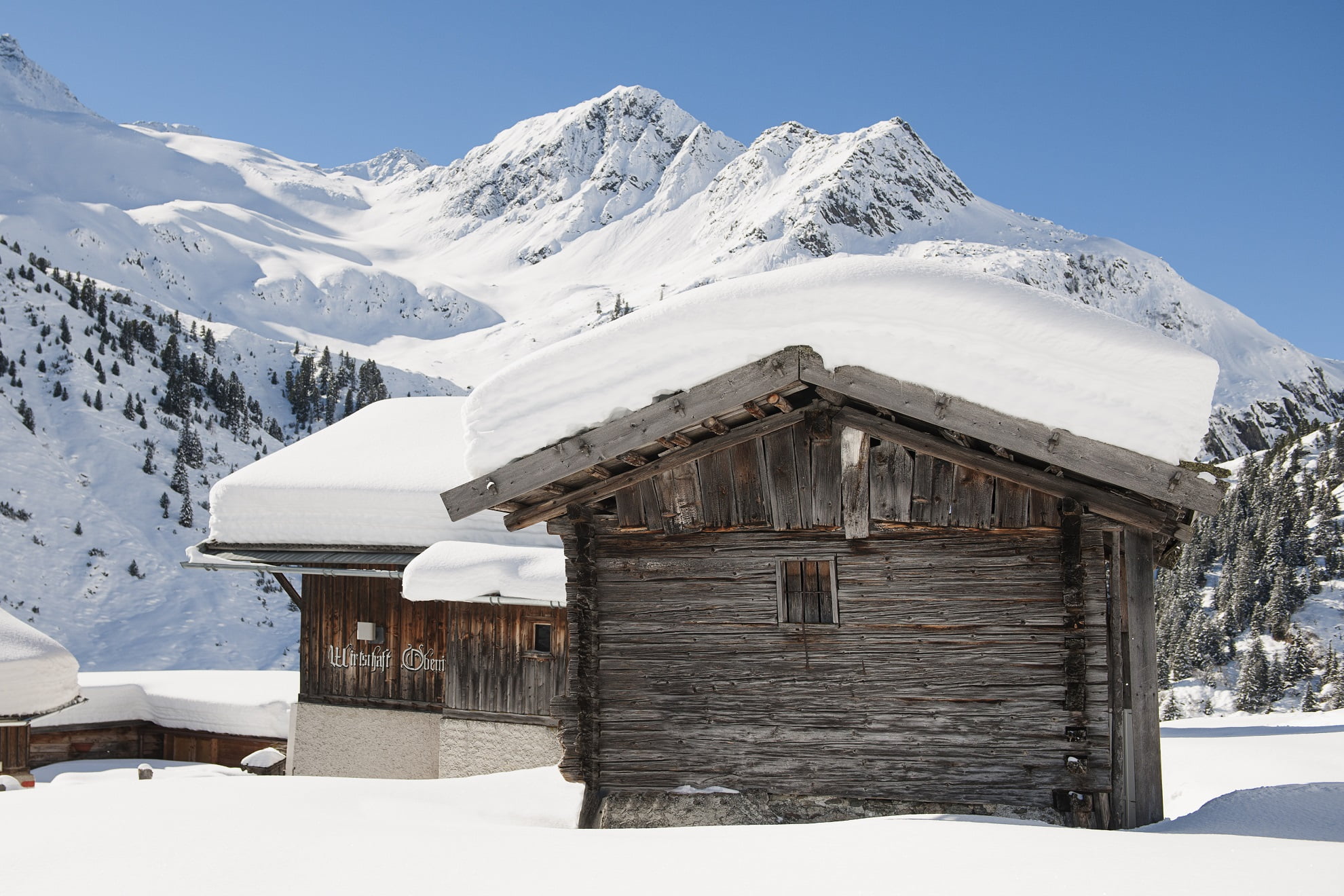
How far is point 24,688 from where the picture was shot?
15328mm

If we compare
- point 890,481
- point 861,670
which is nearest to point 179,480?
point 861,670

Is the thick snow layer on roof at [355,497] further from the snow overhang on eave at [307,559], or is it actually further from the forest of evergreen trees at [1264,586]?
the forest of evergreen trees at [1264,586]

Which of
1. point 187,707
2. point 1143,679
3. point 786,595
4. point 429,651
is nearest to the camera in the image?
point 1143,679

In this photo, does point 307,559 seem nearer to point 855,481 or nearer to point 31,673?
point 31,673

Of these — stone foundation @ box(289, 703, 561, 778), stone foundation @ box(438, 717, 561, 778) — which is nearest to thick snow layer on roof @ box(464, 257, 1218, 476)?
stone foundation @ box(438, 717, 561, 778)

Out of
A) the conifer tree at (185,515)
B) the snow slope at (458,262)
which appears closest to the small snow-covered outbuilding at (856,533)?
the conifer tree at (185,515)

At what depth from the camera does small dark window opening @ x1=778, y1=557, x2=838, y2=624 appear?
637 cm

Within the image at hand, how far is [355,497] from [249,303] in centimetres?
12935

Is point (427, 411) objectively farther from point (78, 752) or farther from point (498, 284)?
point (498, 284)

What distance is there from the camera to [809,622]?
21.0 ft

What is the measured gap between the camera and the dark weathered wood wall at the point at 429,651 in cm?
1196

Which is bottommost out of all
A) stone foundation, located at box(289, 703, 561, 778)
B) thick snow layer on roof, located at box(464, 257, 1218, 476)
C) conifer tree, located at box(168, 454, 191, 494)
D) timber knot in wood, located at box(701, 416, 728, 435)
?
stone foundation, located at box(289, 703, 561, 778)

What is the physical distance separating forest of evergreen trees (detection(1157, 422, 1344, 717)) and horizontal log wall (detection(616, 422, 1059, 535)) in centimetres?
4159

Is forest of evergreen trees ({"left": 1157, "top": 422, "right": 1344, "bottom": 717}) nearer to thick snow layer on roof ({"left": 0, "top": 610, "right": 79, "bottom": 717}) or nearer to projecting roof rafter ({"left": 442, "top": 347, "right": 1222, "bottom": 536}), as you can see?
projecting roof rafter ({"left": 442, "top": 347, "right": 1222, "bottom": 536})
